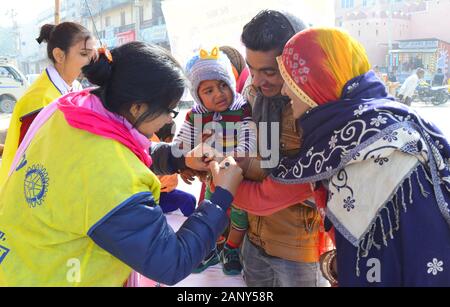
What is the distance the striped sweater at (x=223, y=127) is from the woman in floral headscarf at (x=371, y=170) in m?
0.65

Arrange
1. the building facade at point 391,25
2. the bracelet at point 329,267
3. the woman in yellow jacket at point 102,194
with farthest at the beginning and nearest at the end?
1. the building facade at point 391,25
2. the bracelet at point 329,267
3. the woman in yellow jacket at point 102,194

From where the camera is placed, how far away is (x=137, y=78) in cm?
117

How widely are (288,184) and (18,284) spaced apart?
90cm

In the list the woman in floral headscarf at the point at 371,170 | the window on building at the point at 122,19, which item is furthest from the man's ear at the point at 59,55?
the window on building at the point at 122,19

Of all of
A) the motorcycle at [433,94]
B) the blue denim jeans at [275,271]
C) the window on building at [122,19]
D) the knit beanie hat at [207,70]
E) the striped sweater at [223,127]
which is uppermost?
the window on building at [122,19]

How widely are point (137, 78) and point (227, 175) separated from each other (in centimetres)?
45

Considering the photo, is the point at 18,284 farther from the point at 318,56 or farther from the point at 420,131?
the point at 420,131

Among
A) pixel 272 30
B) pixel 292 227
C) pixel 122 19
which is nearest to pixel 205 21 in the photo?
pixel 272 30

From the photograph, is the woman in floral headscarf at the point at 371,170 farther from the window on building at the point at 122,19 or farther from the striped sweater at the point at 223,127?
the window on building at the point at 122,19

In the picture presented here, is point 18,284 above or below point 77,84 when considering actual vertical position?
below

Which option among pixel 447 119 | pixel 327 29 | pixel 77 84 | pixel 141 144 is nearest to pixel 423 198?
pixel 327 29

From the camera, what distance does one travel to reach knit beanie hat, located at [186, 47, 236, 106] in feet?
7.32

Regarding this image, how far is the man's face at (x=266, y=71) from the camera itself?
157cm
